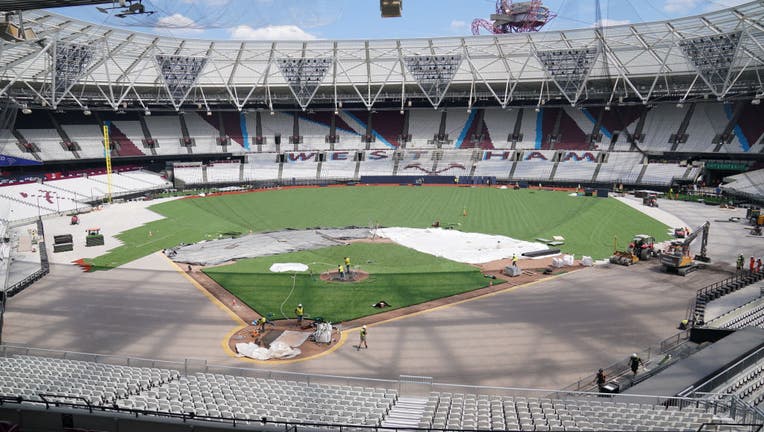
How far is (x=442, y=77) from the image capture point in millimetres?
75438

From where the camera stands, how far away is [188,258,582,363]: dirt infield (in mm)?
21828

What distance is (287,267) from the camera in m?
31.5

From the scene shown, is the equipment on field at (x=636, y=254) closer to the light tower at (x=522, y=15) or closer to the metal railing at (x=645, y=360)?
the metal railing at (x=645, y=360)

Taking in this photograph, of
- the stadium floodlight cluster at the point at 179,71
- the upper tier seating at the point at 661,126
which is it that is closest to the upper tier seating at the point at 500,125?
the upper tier seating at the point at 661,126

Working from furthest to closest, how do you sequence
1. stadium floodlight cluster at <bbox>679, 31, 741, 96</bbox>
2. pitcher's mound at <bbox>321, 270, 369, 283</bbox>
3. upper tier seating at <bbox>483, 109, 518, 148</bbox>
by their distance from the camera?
upper tier seating at <bbox>483, 109, 518, 148</bbox> → stadium floodlight cluster at <bbox>679, 31, 741, 96</bbox> → pitcher's mound at <bbox>321, 270, 369, 283</bbox>

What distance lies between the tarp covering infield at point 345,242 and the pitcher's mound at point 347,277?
199 cm

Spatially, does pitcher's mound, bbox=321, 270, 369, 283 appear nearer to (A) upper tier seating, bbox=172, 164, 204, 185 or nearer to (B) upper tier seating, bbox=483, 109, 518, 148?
(A) upper tier seating, bbox=172, 164, 204, 185

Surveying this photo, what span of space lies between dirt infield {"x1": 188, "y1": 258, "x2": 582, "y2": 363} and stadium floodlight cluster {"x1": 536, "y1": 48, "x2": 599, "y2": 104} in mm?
44638

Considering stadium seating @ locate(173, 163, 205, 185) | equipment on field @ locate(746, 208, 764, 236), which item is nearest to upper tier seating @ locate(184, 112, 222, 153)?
stadium seating @ locate(173, 163, 205, 185)

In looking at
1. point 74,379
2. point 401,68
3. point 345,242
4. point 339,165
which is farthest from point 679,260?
point 339,165

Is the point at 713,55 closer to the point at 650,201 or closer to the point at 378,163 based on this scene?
the point at 650,201

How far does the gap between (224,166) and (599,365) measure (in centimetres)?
6583

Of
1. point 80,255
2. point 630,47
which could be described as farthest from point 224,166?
point 630,47

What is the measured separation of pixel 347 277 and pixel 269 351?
9700 mm
